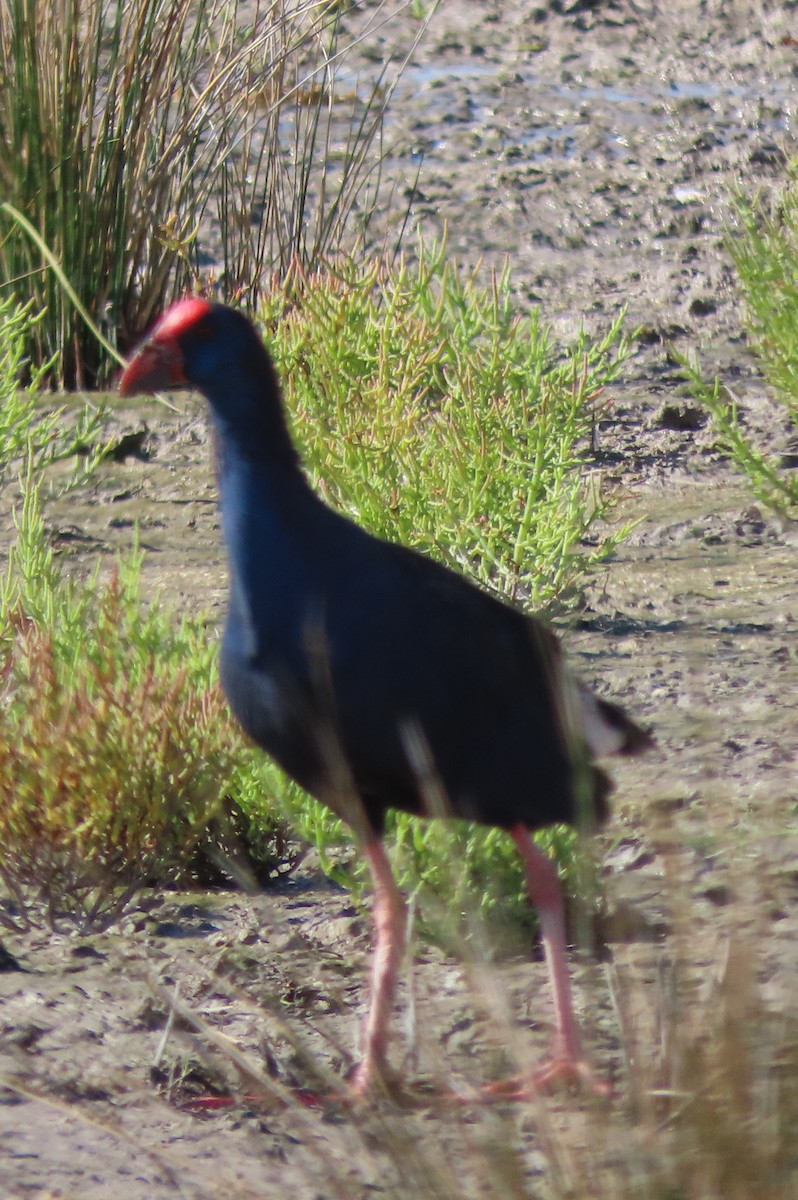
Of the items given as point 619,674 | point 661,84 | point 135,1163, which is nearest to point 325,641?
point 135,1163

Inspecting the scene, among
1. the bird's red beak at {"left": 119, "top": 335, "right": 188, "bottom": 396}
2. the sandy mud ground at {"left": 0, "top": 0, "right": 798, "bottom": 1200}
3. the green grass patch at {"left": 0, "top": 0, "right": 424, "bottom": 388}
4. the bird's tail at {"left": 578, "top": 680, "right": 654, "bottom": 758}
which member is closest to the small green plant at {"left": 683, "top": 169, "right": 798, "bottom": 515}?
the sandy mud ground at {"left": 0, "top": 0, "right": 798, "bottom": 1200}

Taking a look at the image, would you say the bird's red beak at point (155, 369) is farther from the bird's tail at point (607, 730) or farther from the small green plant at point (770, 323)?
the small green plant at point (770, 323)

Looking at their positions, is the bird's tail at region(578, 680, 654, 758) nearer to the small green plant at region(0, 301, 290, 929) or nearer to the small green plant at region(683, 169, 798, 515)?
the small green plant at region(0, 301, 290, 929)

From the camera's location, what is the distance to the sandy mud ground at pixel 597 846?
6.77 feet

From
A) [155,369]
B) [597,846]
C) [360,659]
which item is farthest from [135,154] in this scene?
[360,659]

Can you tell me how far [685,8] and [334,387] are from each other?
767 centimetres

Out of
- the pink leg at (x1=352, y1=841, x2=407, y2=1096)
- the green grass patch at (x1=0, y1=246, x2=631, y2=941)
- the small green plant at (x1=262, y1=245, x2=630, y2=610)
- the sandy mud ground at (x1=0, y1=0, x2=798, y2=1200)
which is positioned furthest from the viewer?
the small green plant at (x1=262, y1=245, x2=630, y2=610)

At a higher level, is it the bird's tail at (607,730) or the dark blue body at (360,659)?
the dark blue body at (360,659)

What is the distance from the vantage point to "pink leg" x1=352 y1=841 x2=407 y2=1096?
278 centimetres

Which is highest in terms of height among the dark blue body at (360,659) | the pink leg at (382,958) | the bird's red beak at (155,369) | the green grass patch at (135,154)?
the green grass patch at (135,154)

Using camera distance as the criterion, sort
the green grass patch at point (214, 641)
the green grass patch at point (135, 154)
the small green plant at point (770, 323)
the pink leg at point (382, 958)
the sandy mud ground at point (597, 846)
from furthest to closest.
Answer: the green grass patch at point (135, 154) → the small green plant at point (770, 323) → the green grass patch at point (214, 641) → the pink leg at point (382, 958) → the sandy mud ground at point (597, 846)

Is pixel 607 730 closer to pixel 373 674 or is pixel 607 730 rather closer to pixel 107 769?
pixel 373 674

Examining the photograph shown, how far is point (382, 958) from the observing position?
2.91 m

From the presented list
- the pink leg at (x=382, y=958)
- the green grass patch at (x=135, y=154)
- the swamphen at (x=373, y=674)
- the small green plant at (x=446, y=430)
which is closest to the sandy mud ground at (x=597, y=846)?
the pink leg at (x=382, y=958)
